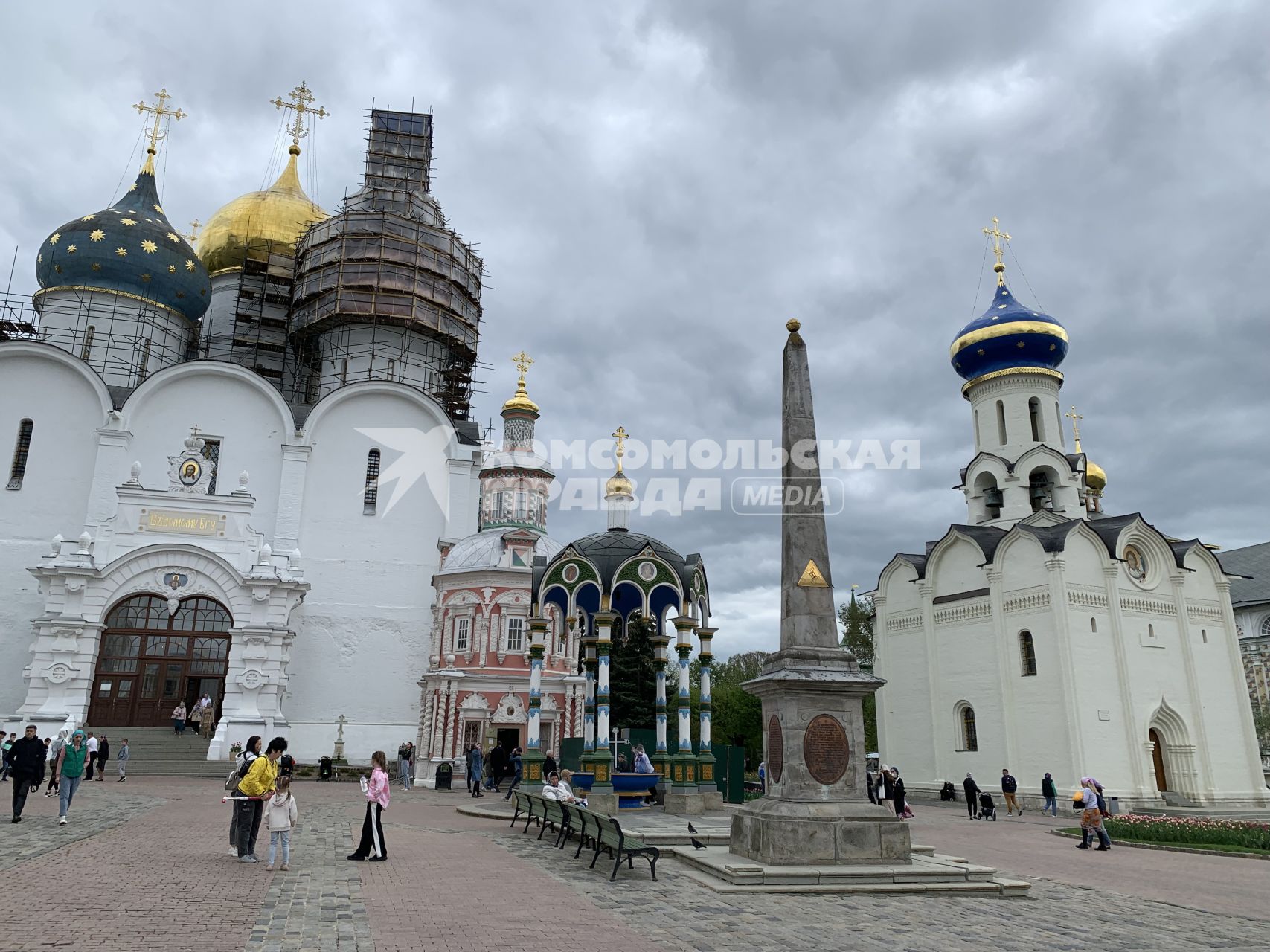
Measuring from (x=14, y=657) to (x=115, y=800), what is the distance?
1533cm

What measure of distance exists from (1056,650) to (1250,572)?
29.5 m

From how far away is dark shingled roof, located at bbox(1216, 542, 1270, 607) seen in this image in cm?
4344

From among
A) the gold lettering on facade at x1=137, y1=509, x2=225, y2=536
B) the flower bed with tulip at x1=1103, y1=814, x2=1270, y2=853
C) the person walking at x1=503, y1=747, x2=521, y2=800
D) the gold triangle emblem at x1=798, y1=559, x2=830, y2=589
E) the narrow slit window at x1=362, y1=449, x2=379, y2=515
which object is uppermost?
the narrow slit window at x1=362, y1=449, x2=379, y2=515

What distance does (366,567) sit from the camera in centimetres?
3231

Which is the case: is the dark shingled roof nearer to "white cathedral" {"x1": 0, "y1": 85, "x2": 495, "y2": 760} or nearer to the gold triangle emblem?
"white cathedral" {"x1": 0, "y1": 85, "x2": 495, "y2": 760}

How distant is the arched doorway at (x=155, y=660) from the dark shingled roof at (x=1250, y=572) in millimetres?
41146

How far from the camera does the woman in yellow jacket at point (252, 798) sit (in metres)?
9.56

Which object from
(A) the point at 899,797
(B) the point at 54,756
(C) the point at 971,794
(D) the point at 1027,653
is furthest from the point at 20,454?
(D) the point at 1027,653

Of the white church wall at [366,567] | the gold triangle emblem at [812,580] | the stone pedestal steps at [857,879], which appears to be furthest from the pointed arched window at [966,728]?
the gold triangle emblem at [812,580]

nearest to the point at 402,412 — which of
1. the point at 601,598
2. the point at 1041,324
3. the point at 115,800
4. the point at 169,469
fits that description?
the point at 169,469

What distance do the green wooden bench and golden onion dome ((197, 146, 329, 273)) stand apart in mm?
36722

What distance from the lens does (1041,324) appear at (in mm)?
30375

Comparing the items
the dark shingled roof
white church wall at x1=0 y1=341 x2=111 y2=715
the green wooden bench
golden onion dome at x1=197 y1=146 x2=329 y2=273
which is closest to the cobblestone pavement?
the green wooden bench

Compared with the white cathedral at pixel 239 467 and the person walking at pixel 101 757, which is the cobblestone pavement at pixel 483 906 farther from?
the white cathedral at pixel 239 467
